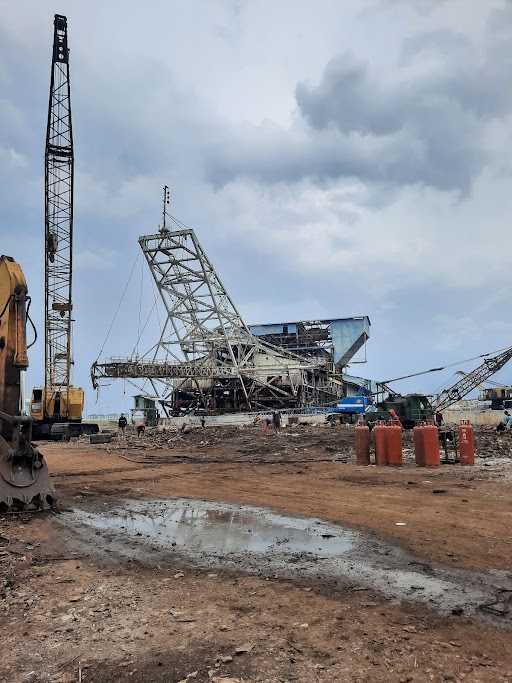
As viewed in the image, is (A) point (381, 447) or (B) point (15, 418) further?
(A) point (381, 447)

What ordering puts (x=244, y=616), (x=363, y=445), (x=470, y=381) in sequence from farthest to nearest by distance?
(x=470, y=381), (x=363, y=445), (x=244, y=616)

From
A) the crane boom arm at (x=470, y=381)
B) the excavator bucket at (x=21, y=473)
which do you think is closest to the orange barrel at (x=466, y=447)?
the excavator bucket at (x=21, y=473)

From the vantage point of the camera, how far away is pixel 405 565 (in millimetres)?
5371

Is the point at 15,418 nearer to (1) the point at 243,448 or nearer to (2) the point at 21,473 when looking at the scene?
(2) the point at 21,473

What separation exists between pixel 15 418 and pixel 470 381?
42.8 metres

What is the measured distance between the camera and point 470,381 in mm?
44375

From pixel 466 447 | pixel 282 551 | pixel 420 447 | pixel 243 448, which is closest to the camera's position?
pixel 282 551

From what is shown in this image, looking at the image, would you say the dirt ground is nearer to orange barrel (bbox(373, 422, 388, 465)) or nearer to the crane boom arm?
orange barrel (bbox(373, 422, 388, 465))

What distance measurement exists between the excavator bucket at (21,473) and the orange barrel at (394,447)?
1006cm

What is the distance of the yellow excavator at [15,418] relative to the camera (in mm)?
7906

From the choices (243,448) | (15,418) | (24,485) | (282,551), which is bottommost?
(243,448)

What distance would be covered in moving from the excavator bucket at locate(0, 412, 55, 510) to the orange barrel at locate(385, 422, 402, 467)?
10062 mm

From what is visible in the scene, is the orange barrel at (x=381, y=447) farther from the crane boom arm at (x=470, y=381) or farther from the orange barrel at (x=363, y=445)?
the crane boom arm at (x=470, y=381)

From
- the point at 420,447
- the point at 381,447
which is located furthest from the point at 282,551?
the point at 381,447
